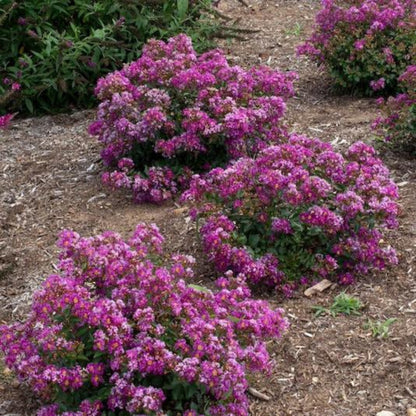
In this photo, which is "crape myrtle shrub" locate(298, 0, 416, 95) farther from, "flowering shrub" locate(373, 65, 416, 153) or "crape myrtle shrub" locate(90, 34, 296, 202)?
"crape myrtle shrub" locate(90, 34, 296, 202)

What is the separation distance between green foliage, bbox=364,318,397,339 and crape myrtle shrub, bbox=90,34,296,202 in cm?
163

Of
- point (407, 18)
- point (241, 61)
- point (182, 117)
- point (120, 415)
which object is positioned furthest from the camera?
point (241, 61)

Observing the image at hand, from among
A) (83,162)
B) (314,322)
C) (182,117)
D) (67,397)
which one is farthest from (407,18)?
(67,397)

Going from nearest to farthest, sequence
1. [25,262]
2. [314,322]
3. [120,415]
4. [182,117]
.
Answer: [120,415]
[314,322]
[25,262]
[182,117]

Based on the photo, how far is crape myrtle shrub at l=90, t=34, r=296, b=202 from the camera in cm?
495

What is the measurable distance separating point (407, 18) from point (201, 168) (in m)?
2.44

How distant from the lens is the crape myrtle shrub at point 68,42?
6.48m

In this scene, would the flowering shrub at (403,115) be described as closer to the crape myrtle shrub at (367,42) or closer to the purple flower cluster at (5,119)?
the crape myrtle shrub at (367,42)

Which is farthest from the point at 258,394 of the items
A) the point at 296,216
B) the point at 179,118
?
the point at 179,118

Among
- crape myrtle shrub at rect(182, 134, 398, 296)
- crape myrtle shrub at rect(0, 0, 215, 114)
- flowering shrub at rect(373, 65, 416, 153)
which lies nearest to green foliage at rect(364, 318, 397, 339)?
crape myrtle shrub at rect(182, 134, 398, 296)

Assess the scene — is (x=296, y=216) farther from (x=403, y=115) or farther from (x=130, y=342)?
(x=403, y=115)

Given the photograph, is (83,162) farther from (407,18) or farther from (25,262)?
(407,18)

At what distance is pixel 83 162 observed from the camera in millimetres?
5789

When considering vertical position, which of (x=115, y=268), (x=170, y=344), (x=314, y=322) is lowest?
(x=314, y=322)
